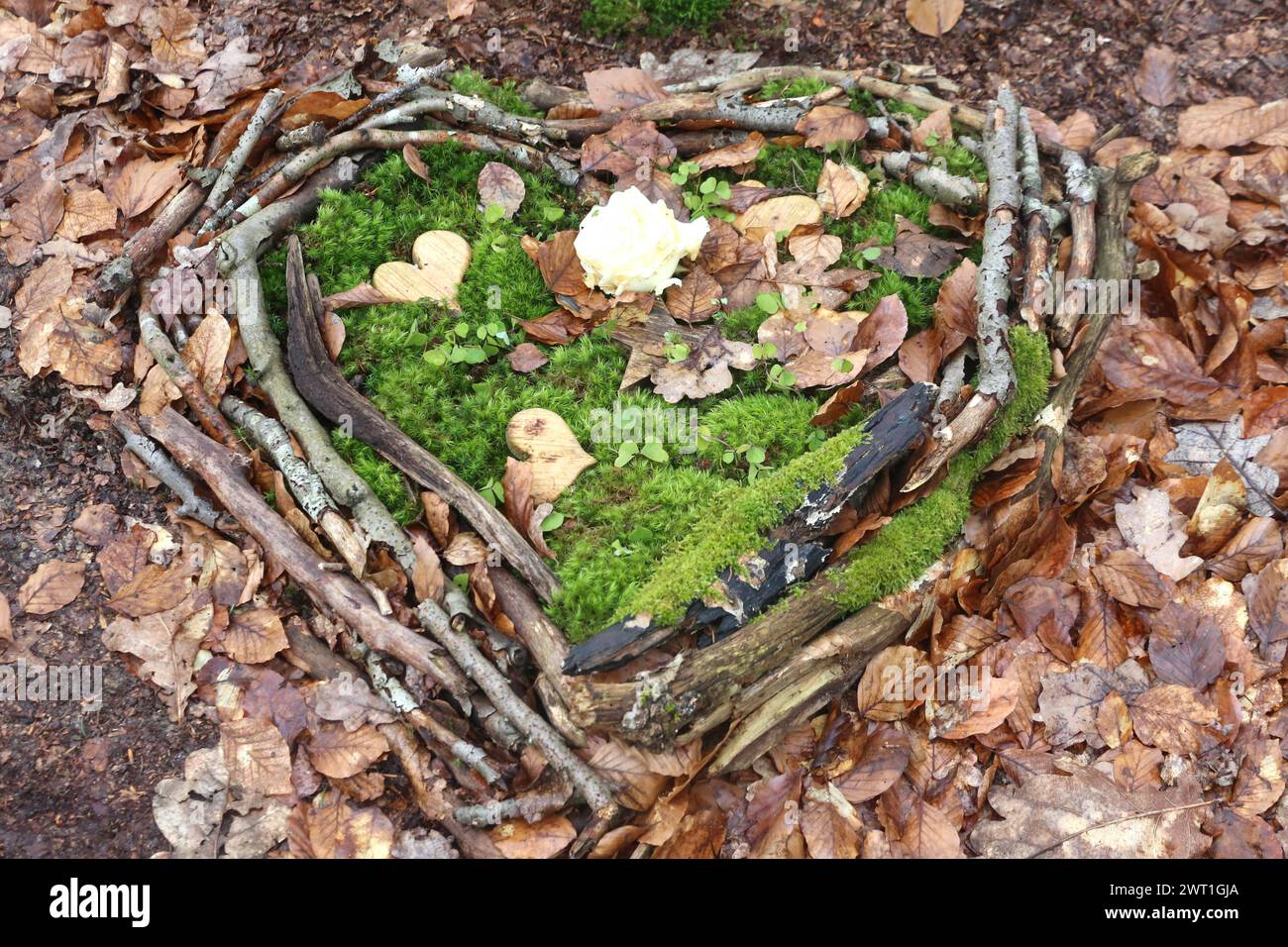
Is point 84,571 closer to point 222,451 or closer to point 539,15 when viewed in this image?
point 222,451

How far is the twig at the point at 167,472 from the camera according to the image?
139 inches

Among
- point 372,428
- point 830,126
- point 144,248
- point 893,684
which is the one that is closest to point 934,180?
point 830,126

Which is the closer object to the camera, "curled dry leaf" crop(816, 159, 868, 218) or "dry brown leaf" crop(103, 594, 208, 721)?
"dry brown leaf" crop(103, 594, 208, 721)

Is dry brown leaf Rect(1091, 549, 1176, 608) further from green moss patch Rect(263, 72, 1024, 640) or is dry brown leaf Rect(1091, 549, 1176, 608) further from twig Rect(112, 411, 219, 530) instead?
twig Rect(112, 411, 219, 530)

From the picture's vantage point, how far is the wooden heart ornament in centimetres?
400

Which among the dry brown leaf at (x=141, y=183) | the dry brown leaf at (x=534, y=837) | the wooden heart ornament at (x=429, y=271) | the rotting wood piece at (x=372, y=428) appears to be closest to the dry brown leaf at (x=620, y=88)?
the wooden heart ornament at (x=429, y=271)

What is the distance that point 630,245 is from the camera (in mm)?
3742

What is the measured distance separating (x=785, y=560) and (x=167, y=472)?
2502 millimetres

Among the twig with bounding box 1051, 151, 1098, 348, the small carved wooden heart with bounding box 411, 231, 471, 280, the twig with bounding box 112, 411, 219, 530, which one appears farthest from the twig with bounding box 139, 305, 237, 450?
the twig with bounding box 1051, 151, 1098, 348

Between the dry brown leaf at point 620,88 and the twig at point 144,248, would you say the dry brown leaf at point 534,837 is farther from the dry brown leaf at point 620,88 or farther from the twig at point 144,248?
the dry brown leaf at point 620,88

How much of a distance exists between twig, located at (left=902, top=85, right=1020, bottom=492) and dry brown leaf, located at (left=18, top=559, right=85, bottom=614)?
10.5ft

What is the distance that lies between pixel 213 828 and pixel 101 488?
153cm

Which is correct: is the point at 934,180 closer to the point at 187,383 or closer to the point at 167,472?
the point at 187,383
